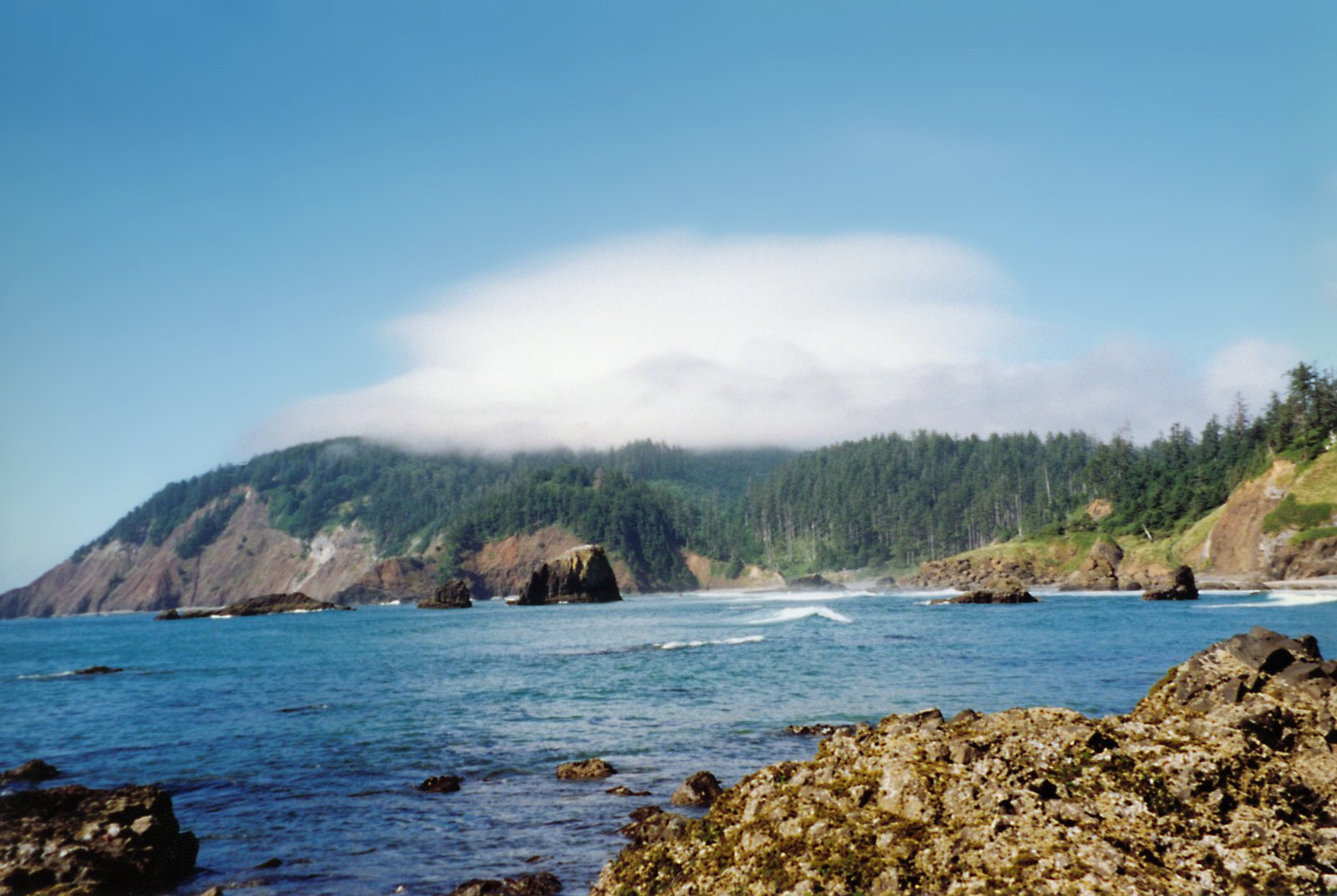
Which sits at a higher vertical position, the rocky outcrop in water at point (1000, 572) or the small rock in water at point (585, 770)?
the small rock in water at point (585, 770)

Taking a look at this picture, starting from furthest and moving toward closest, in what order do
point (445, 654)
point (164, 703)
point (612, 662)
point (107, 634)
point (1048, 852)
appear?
point (107, 634) → point (445, 654) → point (612, 662) → point (164, 703) → point (1048, 852)

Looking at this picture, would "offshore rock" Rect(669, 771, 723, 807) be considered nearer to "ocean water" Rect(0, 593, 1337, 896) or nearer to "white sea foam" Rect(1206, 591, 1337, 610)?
"ocean water" Rect(0, 593, 1337, 896)

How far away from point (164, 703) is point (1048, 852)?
50842 mm

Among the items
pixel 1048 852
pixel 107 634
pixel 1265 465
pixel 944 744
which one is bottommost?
pixel 107 634

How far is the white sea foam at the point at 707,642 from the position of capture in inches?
2689

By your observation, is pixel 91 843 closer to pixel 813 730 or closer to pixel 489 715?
pixel 489 715

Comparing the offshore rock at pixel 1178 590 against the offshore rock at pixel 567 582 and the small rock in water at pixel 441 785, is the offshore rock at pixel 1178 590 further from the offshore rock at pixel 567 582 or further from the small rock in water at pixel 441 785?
the small rock in water at pixel 441 785

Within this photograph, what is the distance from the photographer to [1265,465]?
449ft

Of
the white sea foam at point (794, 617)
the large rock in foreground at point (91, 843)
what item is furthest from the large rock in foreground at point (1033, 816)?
the white sea foam at point (794, 617)

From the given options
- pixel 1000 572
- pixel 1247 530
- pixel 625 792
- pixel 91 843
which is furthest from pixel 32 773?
pixel 1000 572

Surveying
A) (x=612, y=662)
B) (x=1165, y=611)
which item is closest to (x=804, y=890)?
(x=612, y=662)

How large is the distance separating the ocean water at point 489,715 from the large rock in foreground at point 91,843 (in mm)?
905

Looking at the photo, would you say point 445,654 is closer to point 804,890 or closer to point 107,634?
point 804,890

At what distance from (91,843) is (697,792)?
12854mm
